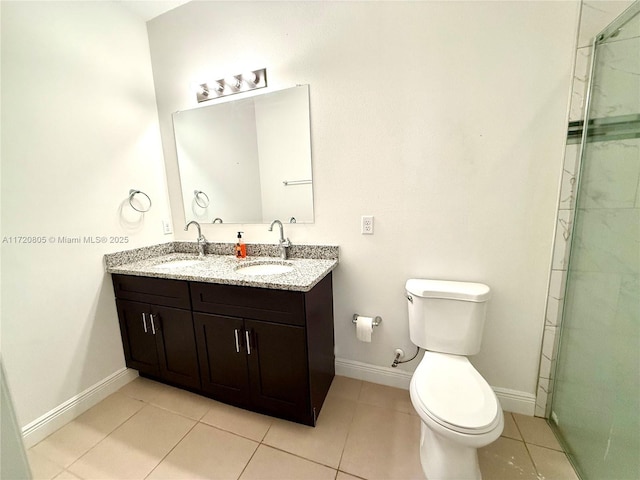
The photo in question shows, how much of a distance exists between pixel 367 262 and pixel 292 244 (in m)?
0.52

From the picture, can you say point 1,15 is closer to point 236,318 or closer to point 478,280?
point 236,318

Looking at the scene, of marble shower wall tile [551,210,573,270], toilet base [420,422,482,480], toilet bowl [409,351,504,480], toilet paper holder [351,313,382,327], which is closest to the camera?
toilet bowl [409,351,504,480]

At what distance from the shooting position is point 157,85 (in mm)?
1934

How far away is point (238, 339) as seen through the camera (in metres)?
1.39

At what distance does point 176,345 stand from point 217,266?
0.54 meters

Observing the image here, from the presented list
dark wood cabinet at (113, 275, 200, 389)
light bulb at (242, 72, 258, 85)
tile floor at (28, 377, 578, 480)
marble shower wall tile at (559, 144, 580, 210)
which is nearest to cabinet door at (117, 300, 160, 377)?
dark wood cabinet at (113, 275, 200, 389)

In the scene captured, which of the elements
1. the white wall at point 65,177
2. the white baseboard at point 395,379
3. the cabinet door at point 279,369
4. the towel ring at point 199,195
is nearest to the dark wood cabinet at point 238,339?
the cabinet door at point 279,369

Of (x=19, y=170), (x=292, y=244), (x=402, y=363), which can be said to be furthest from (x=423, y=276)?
(x=19, y=170)

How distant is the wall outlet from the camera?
1.57 metres

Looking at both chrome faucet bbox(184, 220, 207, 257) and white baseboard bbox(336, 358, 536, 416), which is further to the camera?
chrome faucet bbox(184, 220, 207, 257)

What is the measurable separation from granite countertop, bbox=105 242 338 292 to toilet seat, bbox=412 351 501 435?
0.67 metres

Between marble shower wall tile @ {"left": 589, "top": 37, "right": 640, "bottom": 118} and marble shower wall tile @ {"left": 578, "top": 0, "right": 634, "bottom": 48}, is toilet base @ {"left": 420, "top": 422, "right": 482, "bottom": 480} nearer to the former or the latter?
marble shower wall tile @ {"left": 589, "top": 37, "right": 640, "bottom": 118}

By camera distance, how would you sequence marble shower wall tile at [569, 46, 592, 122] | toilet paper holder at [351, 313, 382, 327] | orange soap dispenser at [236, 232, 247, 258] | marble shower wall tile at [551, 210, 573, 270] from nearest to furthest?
1. marble shower wall tile at [569, 46, 592, 122]
2. marble shower wall tile at [551, 210, 573, 270]
3. toilet paper holder at [351, 313, 382, 327]
4. orange soap dispenser at [236, 232, 247, 258]

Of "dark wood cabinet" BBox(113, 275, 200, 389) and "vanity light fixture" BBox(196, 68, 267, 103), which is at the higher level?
"vanity light fixture" BBox(196, 68, 267, 103)
